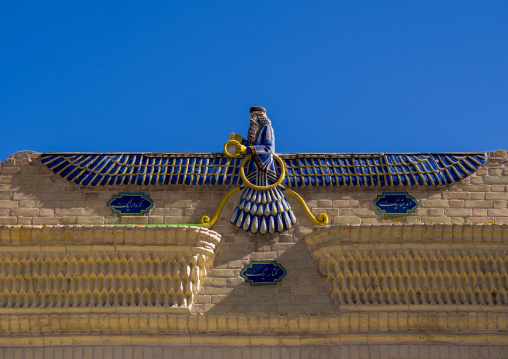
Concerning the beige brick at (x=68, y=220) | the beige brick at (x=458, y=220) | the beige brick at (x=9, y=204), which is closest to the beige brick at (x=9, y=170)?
the beige brick at (x=9, y=204)

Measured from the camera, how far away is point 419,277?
1608cm

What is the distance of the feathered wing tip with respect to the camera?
1675 centimetres

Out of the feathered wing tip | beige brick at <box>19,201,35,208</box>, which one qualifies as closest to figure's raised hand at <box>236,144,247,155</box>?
the feathered wing tip

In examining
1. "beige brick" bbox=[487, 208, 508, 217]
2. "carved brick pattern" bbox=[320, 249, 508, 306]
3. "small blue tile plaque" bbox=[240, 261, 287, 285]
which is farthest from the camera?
"beige brick" bbox=[487, 208, 508, 217]

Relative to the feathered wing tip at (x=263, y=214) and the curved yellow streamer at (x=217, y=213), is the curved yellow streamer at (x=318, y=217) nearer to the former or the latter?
the feathered wing tip at (x=263, y=214)

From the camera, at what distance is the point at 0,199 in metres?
17.2

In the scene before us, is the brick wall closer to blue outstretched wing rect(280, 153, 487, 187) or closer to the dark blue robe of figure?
blue outstretched wing rect(280, 153, 487, 187)

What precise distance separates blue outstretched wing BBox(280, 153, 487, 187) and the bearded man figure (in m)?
0.35

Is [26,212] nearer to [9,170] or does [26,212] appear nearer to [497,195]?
[9,170]

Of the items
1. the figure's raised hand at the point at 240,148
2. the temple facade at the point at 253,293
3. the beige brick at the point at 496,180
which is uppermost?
the figure's raised hand at the point at 240,148

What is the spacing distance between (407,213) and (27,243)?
5.90 metres

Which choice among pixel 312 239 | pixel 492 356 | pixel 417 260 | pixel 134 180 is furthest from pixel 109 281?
pixel 492 356

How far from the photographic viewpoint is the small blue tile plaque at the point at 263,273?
53.7ft

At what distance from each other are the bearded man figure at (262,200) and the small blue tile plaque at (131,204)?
1400mm
